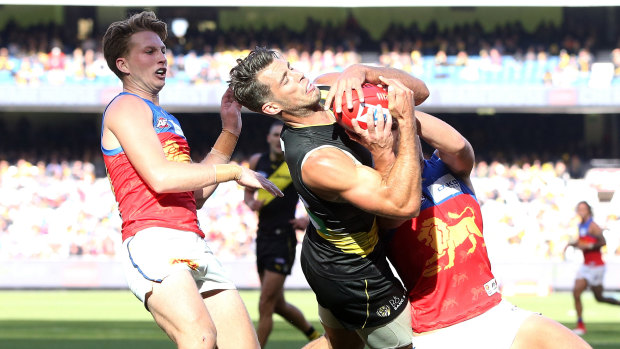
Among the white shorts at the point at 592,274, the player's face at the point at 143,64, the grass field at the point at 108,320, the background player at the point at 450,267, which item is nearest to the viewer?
the background player at the point at 450,267

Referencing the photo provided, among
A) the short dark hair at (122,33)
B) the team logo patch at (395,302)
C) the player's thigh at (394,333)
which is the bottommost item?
the player's thigh at (394,333)

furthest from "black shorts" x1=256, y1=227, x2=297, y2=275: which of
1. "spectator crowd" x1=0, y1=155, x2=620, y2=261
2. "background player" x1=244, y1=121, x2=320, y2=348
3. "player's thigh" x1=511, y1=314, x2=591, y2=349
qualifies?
"spectator crowd" x1=0, y1=155, x2=620, y2=261

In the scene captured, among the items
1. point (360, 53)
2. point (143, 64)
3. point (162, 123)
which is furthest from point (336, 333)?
point (360, 53)

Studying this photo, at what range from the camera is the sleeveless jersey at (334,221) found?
421 centimetres

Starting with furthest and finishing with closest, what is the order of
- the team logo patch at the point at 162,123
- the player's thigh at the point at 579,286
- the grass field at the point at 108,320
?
the player's thigh at the point at 579,286, the grass field at the point at 108,320, the team logo patch at the point at 162,123

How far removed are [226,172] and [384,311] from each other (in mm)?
1143

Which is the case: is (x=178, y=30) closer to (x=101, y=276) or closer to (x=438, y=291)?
(x=101, y=276)

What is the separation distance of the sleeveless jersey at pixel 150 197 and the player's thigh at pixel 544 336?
1856 mm

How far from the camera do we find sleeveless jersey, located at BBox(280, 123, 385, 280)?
4.21 metres

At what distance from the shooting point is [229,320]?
4508mm

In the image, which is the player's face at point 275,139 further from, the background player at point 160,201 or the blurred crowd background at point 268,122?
the blurred crowd background at point 268,122

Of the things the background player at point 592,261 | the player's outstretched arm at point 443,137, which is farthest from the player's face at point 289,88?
the background player at point 592,261

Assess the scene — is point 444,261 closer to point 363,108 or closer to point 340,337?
point 340,337

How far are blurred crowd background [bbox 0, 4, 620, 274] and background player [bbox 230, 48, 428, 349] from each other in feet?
52.3
